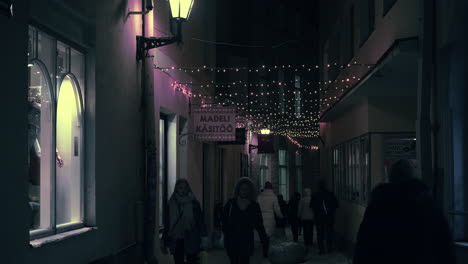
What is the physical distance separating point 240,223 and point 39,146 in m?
3.82

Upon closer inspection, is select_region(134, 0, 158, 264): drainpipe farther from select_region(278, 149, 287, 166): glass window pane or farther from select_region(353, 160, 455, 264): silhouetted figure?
select_region(278, 149, 287, 166): glass window pane

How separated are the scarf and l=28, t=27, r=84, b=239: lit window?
2464 mm

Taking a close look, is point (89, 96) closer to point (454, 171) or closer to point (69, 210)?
point (69, 210)

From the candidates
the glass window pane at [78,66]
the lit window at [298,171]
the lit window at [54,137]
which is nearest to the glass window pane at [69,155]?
the lit window at [54,137]

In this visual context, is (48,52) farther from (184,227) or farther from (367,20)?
(367,20)

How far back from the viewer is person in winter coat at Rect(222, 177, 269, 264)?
33.5 feet

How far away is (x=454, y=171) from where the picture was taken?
9.20m

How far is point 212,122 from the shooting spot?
15469 mm

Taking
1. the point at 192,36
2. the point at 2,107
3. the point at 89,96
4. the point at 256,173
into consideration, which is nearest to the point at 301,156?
the point at 256,173

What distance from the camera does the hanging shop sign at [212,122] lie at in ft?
50.3

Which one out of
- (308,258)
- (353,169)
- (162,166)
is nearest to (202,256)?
(162,166)

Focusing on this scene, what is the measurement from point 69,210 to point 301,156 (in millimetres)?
34834

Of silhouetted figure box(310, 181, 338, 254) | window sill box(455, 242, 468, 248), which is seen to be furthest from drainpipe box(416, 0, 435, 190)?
silhouetted figure box(310, 181, 338, 254)

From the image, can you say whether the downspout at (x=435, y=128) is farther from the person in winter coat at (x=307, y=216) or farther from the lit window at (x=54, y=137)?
the person in winter coat at (x=307, y=216)
